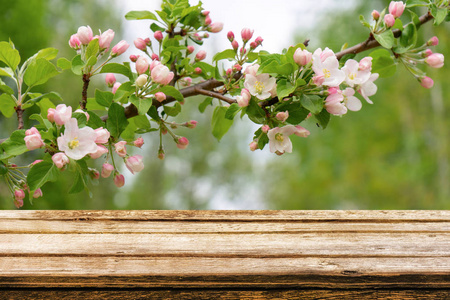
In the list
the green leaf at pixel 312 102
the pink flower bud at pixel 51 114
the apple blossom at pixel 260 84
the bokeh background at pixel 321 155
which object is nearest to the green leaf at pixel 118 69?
the pink flower bud at pixel 51 114

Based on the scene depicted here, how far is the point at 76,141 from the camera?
913 mm

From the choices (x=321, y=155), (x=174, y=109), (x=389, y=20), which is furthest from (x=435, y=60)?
(x=321, y=155)

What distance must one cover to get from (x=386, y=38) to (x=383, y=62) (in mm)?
106

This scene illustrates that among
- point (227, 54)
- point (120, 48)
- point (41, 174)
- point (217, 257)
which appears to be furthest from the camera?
point (227, 54)

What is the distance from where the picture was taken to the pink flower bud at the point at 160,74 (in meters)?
1.00

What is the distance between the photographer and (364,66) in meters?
A: 1.05

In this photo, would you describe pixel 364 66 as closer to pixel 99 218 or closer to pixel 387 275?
pixel 387 275

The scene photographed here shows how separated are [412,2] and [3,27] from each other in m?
4.98

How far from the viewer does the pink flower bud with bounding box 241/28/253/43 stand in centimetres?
118

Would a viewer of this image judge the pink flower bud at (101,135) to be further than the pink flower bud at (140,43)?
No

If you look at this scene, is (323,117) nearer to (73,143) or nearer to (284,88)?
(284,88)

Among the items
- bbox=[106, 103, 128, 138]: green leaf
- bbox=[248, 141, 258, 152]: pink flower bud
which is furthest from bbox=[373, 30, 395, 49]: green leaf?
bbox=[106, 103, 128, 138]: green leaf

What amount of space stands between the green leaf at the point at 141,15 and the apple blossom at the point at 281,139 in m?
0.48

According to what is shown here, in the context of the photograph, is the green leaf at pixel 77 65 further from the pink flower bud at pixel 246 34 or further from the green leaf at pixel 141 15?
the pink flower bud at pixel 246 34
